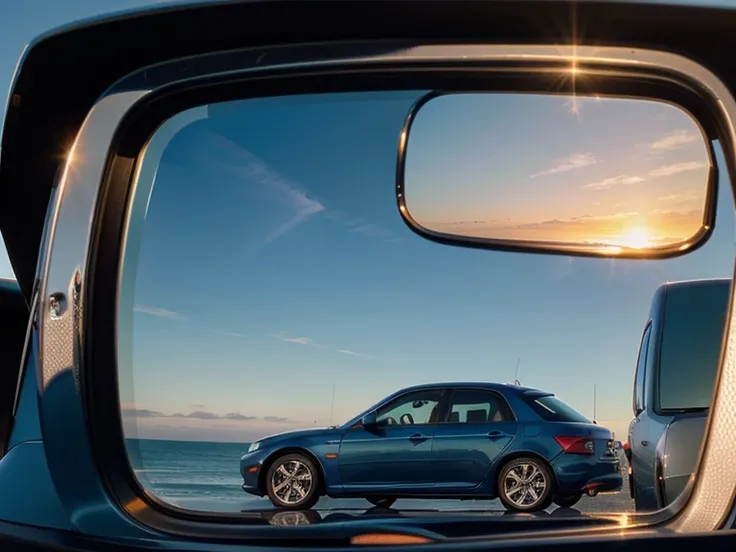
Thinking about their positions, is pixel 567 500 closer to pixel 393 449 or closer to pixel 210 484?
pixel 393 449

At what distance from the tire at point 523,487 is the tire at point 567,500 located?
0.05 feet

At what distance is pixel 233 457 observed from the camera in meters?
1.46

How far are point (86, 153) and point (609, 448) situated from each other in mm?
1276

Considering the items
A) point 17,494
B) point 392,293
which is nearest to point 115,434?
point 17,494

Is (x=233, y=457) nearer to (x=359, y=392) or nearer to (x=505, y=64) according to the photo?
(x=359, y=392)

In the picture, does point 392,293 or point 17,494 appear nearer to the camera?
point 392,293

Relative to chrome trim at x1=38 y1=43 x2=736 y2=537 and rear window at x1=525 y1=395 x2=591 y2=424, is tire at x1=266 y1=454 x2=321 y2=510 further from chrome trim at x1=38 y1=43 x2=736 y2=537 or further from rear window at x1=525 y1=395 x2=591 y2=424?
rear window at x1=525 y1=395 x2=591 y2=424

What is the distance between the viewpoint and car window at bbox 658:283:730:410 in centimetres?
150

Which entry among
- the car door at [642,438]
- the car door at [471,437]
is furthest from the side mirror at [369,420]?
the car door at [642,438]

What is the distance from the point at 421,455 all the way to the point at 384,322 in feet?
0.89

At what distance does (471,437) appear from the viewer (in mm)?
1462

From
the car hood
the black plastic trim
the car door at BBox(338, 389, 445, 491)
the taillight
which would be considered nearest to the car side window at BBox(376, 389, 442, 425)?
the car door at BBox(338, 389, 445, 491)

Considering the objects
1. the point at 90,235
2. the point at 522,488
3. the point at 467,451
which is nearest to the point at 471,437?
the point at 467,451

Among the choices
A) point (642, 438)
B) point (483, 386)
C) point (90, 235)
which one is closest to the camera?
point (483, 386)
